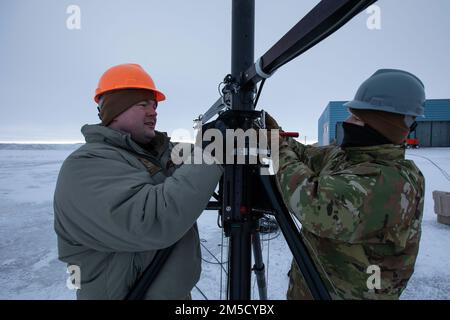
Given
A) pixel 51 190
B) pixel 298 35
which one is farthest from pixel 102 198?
pixel 51 190

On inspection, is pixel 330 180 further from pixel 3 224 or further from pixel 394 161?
pixel 3 224

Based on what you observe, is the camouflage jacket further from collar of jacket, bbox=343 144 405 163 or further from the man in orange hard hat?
the man in orange hard hat

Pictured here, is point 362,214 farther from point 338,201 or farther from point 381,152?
point 381,152

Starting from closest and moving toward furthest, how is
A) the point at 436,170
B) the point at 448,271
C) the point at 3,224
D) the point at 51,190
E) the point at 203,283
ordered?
1. the point at 203,283
2. the point at 448,271
3. the point at 3,224
4. the point at 51,190
5. the point at 436,170

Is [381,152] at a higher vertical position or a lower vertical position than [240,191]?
higher

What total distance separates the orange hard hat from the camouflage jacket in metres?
0.78

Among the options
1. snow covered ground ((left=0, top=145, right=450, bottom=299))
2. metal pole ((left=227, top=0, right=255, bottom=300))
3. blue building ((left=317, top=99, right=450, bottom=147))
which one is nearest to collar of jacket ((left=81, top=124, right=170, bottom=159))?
metal pole ((left=227, top=0, right=255, bottom=300))

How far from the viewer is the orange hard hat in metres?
1.26

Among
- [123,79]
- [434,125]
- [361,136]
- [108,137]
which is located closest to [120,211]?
[108,137]

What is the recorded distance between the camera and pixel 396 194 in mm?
1026

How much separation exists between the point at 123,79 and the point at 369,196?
122 cm

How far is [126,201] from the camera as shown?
926mm
